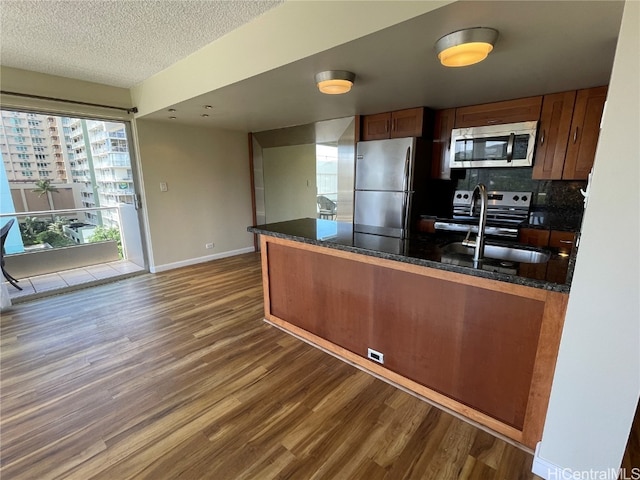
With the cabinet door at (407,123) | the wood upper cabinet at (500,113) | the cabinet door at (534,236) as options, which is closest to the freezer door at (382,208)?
the cabinet door at (407,123)

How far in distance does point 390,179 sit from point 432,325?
2.15m

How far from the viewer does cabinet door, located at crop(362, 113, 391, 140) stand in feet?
11.7

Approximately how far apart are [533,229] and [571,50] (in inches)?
64.0

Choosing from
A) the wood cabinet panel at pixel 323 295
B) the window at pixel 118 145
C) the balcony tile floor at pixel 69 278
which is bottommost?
the balcony tile floor at pixel 69 278

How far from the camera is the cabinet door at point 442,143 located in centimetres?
336

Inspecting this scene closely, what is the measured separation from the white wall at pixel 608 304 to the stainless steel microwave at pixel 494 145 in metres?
2.18

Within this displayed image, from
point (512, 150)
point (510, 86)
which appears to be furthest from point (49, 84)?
point (512, 150)

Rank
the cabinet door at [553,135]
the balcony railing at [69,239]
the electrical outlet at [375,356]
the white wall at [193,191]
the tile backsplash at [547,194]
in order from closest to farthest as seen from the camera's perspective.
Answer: the electrical outlet at [375,356] → the cabinet door at [553,135] → the tile backsplash at [547,194] → the balcony railing at [69,239] → the white wall at [193,191]

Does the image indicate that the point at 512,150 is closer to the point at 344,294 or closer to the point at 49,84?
the point at 344,294

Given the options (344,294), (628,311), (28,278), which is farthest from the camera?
(28,278)

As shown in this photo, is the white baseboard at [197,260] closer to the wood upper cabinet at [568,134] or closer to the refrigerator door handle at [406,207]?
the refrigerator door handle at [406,207]

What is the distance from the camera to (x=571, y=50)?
1750mm

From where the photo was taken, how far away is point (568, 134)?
2715 mm

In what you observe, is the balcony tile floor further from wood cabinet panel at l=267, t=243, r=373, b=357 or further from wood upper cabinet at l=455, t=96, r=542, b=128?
wood upper cabinet at l=455, t=96, r=542, b=128
